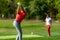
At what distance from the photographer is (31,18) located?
86.9 m

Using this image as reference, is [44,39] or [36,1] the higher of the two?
[36,1]

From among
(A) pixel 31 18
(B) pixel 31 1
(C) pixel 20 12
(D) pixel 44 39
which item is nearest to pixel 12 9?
(A) pixel 31 18

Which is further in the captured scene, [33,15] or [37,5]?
[33,15]

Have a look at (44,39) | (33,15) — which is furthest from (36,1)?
(44,39)

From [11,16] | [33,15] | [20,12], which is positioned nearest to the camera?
[20,12]

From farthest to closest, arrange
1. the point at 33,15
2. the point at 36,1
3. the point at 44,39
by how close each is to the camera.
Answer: the point at 33,15
the point at 36,1
the point at 44,39

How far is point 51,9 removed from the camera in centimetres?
8562

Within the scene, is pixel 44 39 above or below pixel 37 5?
below

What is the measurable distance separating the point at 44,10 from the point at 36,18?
6.53m

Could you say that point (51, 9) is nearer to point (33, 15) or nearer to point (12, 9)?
point (33, 15)

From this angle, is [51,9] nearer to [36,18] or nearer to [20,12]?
[36,18]

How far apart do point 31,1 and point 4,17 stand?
72.0 ft

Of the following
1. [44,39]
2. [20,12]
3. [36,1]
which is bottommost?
[44,39]

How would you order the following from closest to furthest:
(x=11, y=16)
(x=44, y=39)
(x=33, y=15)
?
1. (x=44, y=39)
2. (x=33, y=15)
3. (x=11, y=16)
